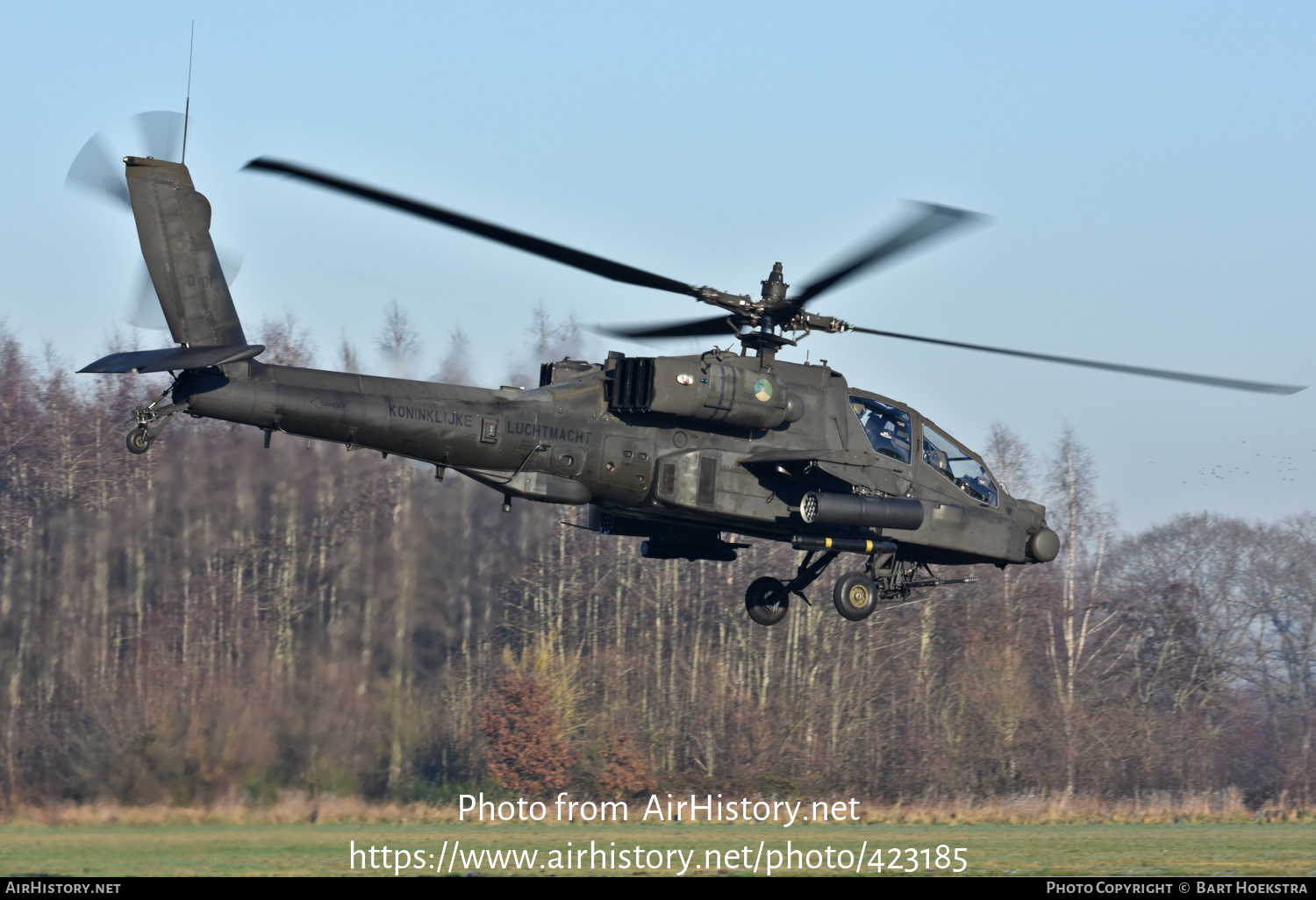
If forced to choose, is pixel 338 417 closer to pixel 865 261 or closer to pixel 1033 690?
pixel 865 261

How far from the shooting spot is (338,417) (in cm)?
1460

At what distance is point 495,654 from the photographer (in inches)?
1190

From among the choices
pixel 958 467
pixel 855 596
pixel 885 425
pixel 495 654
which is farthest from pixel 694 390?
pixel 495 654

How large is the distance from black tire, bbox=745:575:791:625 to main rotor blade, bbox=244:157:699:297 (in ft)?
14.9

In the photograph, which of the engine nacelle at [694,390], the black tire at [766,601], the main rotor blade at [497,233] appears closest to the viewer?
the main rotor blade at [497,233]

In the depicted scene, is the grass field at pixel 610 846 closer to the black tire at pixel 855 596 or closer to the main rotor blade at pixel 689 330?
the black tire at pixel 855 596

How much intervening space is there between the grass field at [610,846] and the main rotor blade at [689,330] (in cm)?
652

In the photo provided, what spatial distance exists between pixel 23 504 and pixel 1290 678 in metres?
37.2

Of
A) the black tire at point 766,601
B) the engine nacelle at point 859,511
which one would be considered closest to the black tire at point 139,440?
the engine nacelle at point 859,511

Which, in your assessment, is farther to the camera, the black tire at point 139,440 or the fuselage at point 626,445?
the fuselage at point 626,445

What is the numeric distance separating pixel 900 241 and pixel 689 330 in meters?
4.39

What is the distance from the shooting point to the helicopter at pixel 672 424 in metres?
13.9

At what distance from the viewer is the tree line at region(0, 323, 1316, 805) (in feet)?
77.7
